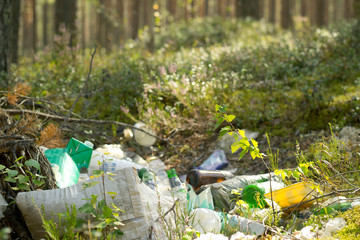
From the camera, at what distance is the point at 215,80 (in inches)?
225

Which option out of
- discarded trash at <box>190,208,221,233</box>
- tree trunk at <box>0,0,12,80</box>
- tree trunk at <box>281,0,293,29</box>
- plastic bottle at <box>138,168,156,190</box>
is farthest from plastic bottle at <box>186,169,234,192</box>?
tree trunk at <box>281,0,293,29</box>

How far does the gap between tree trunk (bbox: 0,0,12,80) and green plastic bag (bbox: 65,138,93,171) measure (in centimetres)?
219

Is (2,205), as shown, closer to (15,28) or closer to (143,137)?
(143,137)

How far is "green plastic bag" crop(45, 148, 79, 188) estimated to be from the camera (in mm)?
3330

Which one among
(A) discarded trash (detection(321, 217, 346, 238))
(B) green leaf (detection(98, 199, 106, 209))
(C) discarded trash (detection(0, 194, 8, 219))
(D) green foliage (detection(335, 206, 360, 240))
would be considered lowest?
(A) discarded trash (detection(321, 217, 346, 238))

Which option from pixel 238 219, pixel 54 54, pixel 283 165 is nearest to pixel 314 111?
pixel 283 165

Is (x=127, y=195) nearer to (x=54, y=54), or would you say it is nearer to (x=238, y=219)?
(x=238, y=219)

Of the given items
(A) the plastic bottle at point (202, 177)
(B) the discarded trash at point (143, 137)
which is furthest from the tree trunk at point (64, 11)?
(A) the plastic bottle at point (202, 177)

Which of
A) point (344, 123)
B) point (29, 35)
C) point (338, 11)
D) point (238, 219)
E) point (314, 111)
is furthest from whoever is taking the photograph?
point (338, 11)

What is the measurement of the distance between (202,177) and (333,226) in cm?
145

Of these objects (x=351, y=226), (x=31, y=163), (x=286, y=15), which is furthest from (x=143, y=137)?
(x=286, y=15)

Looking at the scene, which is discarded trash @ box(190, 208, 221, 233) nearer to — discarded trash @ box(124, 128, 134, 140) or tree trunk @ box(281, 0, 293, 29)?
discarded trash @ box(124, 128, 134, 140)

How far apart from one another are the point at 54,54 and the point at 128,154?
3566mm

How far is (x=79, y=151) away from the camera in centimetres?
396
